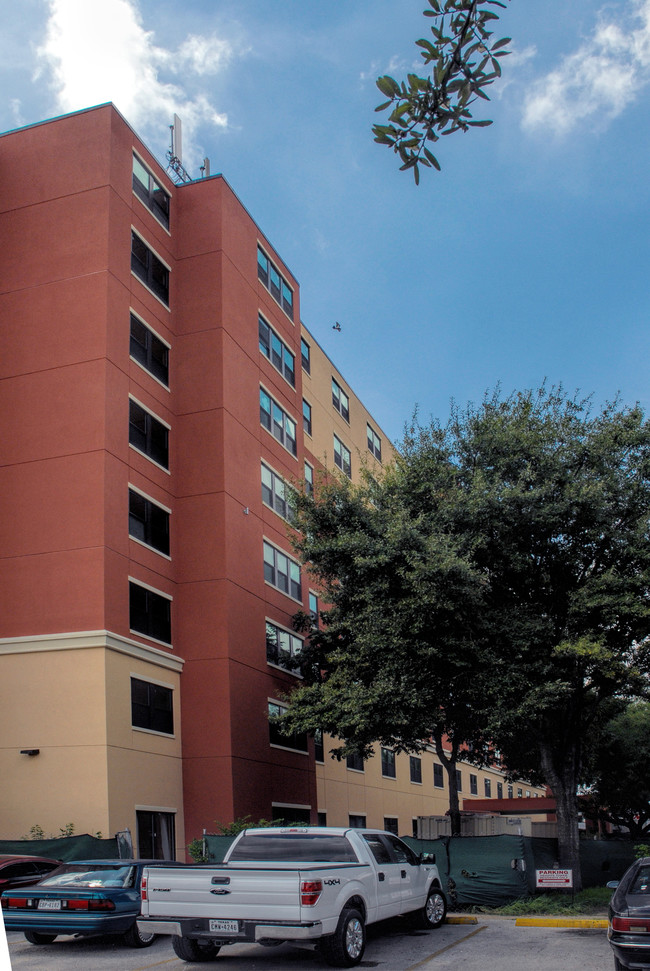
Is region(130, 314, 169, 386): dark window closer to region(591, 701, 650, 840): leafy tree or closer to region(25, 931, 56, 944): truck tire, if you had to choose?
region(25, 931, 56, 944): truck tire

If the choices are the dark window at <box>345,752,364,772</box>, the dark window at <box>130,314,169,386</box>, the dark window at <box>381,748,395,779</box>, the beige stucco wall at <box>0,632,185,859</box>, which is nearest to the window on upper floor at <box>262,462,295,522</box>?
the dark window at <box>130,314,169,386</box>

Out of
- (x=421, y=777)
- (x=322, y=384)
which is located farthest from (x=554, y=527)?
(x=421, y=777)

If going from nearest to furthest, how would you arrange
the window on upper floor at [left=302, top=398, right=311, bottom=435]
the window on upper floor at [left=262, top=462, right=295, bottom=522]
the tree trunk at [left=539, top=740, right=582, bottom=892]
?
the tree trunk at [left=539, top=740, right=582, bottom=892], the window on upper floor at [left=262, top=462, right=295, bottom=522], the window on upper floor at [left=302, top=398, right=311, bottom=435]

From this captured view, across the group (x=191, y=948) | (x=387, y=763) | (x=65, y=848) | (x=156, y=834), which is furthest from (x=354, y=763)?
(x=191, y=948)

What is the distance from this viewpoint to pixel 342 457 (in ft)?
140

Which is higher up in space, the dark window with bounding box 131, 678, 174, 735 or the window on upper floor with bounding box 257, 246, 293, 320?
the window on upper floor with bounding box 257, 246, 293, 320

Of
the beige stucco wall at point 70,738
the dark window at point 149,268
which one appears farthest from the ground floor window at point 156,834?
the dark window at point 149,268

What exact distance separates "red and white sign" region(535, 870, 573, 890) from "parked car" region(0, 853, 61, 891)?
32.1 ft

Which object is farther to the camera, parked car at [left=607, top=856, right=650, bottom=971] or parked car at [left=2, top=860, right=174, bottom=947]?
parked car at [left=2, top=860, right=174, bottom=947]

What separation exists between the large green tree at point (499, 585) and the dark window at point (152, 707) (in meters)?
3.56

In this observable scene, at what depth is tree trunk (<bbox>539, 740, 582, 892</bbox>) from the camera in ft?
70.9

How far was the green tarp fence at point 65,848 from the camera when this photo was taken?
18.9 meters

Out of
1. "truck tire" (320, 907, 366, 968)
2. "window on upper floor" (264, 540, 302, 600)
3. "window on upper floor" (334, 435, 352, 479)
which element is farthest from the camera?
"window on upper floor" (334, 435, 352, 479)

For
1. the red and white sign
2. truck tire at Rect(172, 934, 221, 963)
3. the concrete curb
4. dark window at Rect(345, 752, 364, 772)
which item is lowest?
the concrete curb
